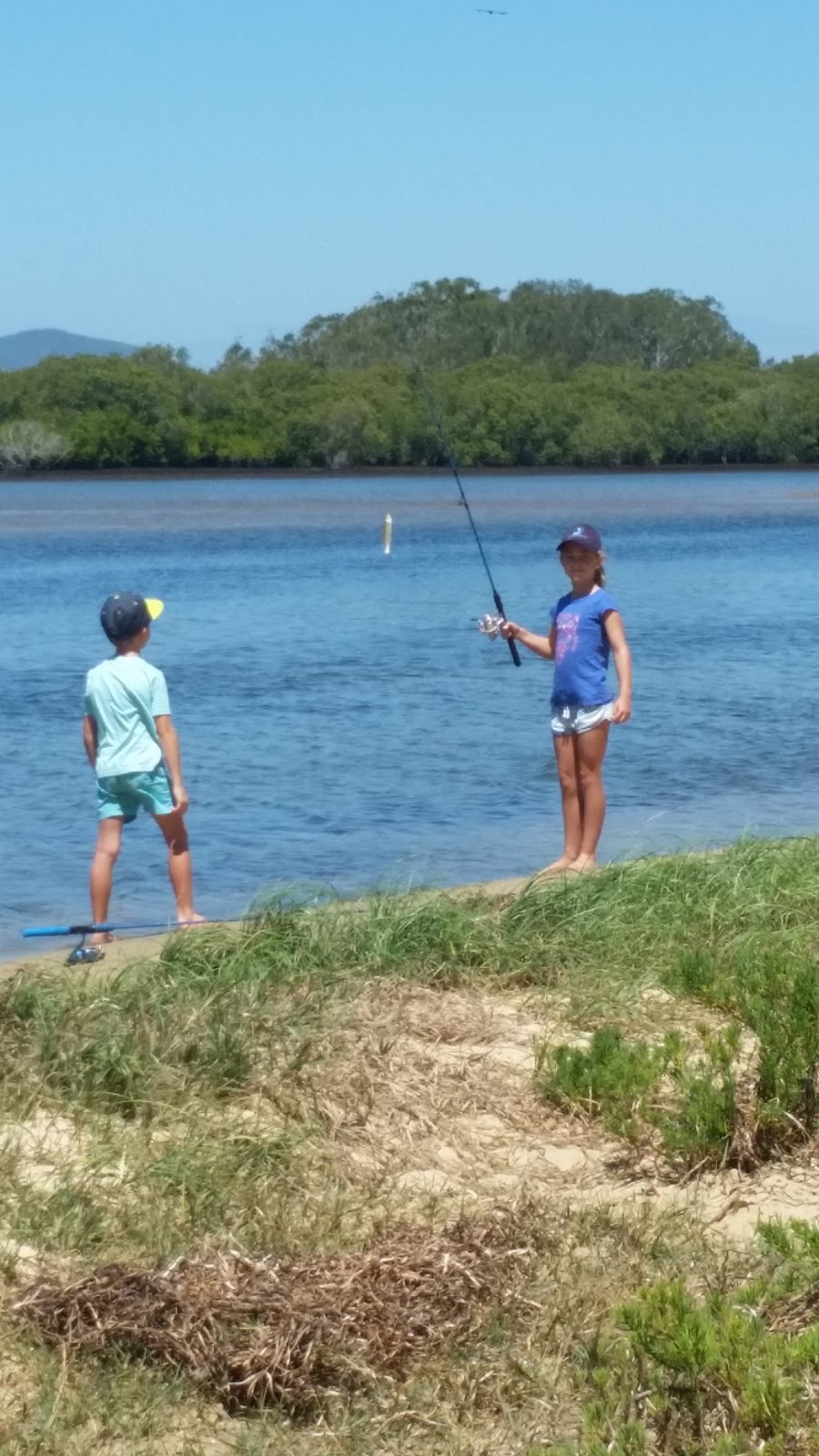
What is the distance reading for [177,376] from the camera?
97.5 meters

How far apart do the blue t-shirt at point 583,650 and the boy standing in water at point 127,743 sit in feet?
5.14

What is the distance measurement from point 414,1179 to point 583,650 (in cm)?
355

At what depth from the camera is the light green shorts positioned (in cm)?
681

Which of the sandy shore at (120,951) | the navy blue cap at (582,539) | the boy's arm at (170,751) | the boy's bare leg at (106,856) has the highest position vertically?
the navy blue cap at (582,539)

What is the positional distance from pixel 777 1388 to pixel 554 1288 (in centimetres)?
67

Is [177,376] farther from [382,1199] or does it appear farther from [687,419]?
[382,1199]

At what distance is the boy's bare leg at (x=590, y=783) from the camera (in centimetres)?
745

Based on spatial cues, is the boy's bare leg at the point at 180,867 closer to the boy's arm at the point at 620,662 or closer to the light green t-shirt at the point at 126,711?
the light green t-shirt at the point at 126,711

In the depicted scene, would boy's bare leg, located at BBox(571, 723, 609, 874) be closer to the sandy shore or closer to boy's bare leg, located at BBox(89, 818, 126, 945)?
the sandy shore

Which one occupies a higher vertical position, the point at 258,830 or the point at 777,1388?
the point at 777,1388

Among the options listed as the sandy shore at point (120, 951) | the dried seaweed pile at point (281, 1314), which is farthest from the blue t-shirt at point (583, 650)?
the dried seaweed pile at point (281, 1314)

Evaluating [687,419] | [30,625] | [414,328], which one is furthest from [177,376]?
[414,328]

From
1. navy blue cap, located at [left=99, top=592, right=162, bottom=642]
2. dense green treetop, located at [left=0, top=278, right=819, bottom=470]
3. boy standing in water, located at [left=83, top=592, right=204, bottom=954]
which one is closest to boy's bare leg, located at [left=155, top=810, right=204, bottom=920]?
boy standing in water, located at [left=83, top=592, right=204, bottom=954]

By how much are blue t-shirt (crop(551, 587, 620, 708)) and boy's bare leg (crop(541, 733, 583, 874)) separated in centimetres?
18
